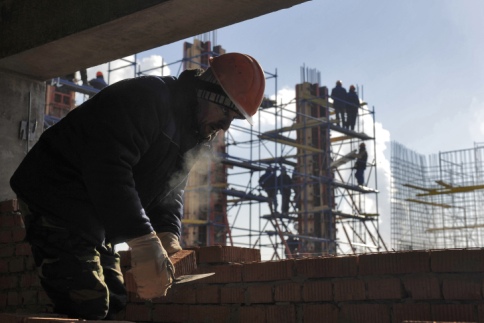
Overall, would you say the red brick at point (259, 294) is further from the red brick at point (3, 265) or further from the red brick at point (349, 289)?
the red brick at point (3, 265)

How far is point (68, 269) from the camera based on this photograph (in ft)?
8.80

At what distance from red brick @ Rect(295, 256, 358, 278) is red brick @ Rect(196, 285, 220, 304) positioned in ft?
2.03

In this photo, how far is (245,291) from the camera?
12.1 feet

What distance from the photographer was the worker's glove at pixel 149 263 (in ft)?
7.72

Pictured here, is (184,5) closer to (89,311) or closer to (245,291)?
(245,291)

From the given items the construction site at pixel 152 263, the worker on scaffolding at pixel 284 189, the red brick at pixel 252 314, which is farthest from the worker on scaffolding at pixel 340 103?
the red brick at pixel 252 314

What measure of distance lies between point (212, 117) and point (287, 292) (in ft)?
3.97

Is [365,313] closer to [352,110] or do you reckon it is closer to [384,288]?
[384,288]

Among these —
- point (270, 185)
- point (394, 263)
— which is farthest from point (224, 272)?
point (270, 185)

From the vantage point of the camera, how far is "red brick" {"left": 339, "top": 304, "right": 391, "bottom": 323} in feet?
9.96

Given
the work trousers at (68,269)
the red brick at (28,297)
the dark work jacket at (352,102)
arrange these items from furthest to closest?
the dark work jacket at (352,102) < the red brick at (28,297) < the work trousers at (68,269)

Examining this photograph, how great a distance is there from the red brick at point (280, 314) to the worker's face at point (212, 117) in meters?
1.19

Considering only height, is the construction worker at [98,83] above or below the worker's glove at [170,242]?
above

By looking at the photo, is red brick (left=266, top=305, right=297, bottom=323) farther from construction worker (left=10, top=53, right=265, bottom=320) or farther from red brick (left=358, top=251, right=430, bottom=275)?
construction worker (left=10, top=53, right=265, bottom=320)
